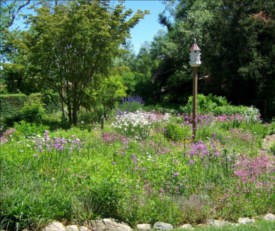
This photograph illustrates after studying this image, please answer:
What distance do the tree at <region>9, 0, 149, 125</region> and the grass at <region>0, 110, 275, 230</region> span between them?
5.29 meters

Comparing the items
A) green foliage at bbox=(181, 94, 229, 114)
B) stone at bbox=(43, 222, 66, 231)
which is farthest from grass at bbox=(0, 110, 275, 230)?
green foliage at bbox=(181, 94, 229, 114)

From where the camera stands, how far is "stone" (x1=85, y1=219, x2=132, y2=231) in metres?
3.81

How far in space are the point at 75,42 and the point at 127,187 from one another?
7566 millimetres

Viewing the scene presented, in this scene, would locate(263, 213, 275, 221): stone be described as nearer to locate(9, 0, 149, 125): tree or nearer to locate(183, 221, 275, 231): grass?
locate(183, 221, 275, 231): grass

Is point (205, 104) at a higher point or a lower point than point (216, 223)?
higher

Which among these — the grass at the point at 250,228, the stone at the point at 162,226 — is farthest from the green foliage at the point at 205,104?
the stone at the point at 162,226

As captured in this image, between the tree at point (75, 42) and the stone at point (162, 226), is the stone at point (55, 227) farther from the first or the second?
the tree at point (75, 42)

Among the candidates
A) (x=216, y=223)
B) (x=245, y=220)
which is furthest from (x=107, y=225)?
(x=245, y=220)

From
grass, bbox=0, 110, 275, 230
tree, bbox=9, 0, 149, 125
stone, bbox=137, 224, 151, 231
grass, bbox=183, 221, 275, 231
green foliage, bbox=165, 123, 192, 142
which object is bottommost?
stone, bbox=137, 224, 151, 231

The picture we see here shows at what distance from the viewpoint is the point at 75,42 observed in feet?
33.9

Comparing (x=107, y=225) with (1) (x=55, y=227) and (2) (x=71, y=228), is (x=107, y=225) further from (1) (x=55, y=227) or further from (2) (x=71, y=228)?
(1) (x=55, y=227)

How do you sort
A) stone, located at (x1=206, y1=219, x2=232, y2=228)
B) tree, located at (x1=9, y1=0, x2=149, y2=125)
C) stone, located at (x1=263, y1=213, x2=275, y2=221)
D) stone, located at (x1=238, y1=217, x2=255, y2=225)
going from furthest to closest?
1. tree, located at (x1=9, y1=0, x2=149, y2=125)
2. stone, located at (x1=263, y1=213, x2=275, y2=221)
3. stone, located at (x1=238, y1=217, x2=255, y2=225)
4. stone, located at (x1=206, y1=219, x2=232, y2=228)

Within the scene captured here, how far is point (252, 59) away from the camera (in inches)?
536

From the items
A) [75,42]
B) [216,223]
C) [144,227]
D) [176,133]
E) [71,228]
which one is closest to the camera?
[71,228]
